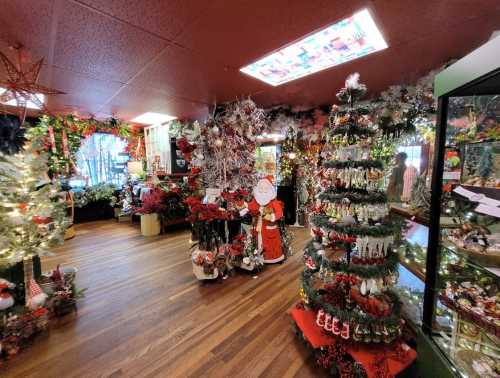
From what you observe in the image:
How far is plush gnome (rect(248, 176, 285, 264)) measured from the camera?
2.78 metres

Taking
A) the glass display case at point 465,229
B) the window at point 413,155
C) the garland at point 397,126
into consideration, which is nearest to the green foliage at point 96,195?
the garland at point 397,126

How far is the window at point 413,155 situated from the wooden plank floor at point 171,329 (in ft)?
5.99

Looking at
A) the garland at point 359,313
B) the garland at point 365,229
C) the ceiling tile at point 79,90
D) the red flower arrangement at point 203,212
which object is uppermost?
the ceiling tile at point 79,90

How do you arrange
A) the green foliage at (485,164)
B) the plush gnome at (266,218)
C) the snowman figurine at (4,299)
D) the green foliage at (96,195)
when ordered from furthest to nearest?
the green foliage at (96,195)
the plush gnome at (266,218)
the snowman figurine at (4,299)
the green foliage at (485,164)

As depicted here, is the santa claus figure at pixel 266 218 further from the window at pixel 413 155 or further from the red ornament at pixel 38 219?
the red ornament at pixel 38 219

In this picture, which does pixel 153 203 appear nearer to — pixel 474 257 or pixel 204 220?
pixel 204 220

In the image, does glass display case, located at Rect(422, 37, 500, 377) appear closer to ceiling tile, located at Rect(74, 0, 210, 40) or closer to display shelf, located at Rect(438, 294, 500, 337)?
display shelf, located at Rect(438, 294, 500, 337)

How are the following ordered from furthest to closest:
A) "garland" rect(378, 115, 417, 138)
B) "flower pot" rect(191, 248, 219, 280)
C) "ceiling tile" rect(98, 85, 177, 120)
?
1. "ceiling tile" rect(98, 85, 177, 120)
2. "flower pot" rect(191, 248, 219, 280)
3. "garland" rect(378, 115, 417, 138)

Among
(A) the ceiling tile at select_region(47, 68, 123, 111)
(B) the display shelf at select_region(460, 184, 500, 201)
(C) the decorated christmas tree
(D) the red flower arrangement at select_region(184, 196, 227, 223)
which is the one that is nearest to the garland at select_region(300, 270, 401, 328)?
(C) the decorated christmas tree

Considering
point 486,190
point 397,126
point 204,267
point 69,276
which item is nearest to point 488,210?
point 486,190

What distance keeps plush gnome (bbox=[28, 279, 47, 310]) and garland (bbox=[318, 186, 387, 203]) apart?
2.51m

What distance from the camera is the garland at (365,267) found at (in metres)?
1.35

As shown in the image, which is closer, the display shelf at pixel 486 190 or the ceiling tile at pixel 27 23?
the display shelf at pixel 486 190

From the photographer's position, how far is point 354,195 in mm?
1430
